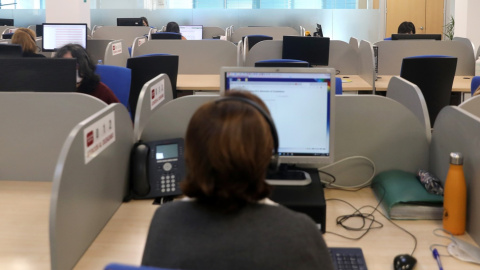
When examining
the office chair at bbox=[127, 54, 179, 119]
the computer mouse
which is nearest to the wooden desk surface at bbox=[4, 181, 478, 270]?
the computer mouse

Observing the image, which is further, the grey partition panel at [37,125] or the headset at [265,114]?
the grey partition panel at [37,125]

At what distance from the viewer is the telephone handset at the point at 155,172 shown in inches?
82.8

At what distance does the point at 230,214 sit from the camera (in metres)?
1.16

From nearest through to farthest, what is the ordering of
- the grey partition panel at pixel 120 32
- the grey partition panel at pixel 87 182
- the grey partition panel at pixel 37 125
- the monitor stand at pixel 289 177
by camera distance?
the grey partition panel at pixel 87 182, the monitor stand at pixel 289 177, the grey partition panel at pixel 37 125, the grey partition panel at pixel 120 32

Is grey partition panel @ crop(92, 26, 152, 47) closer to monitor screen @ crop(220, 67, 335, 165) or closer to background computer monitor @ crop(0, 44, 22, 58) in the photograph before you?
background computer monitor @ crop(0, 44, 22, 58)

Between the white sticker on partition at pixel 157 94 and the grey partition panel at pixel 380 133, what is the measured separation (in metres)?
0.78

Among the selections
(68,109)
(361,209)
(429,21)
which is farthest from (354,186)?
(429,21)

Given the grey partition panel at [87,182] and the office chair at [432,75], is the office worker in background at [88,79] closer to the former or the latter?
the grey partition panel at [87,182]

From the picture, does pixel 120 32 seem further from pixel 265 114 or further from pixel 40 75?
pixel 265 114

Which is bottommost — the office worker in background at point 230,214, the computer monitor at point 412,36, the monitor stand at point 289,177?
the monitor stand at point 289,177

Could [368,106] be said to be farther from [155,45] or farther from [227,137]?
[155,45]

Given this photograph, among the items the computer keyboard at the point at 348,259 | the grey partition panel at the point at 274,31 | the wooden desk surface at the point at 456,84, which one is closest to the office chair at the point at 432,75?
the wooden desk surface at the point at 456,84

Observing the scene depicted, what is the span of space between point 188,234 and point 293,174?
987 mm

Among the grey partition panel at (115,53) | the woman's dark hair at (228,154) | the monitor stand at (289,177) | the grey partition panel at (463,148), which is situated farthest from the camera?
the grey partition panel at (115,53)
